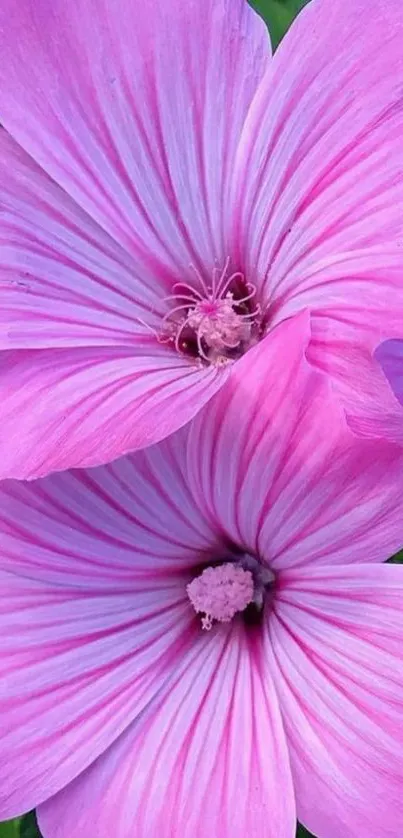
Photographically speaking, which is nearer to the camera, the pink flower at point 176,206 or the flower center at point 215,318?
the pink flower at point 176,206

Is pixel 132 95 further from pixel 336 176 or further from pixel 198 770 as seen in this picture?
pixel 198 770

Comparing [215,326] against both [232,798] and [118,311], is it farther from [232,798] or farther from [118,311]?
[232,798]

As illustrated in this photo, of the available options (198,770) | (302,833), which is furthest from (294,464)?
(302,833)

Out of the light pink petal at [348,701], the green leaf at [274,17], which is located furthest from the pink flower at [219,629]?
the green leaf at [274,17]

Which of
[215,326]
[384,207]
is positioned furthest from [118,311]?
[384,207]

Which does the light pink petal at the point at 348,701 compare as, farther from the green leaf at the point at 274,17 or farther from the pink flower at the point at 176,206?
the green leaf at the point at 274,17
